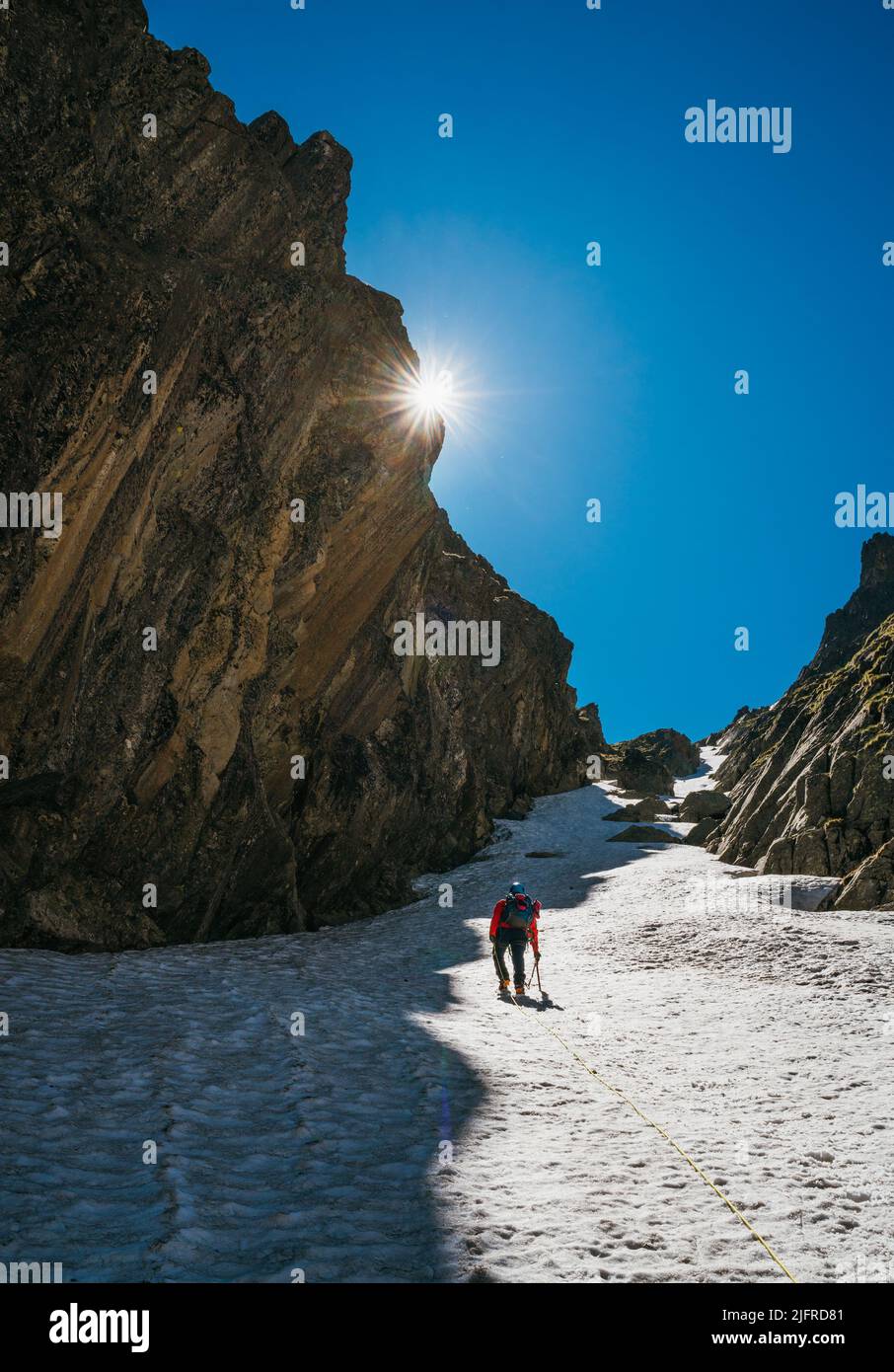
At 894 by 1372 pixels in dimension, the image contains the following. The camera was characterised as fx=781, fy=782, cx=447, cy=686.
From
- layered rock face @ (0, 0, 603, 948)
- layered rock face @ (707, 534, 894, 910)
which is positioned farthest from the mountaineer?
layered rock face @ (707, 534, 894, 910)

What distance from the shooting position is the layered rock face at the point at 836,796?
29.1 metres

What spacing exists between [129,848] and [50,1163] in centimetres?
1594

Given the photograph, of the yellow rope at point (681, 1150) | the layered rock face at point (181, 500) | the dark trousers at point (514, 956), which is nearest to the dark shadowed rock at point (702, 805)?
the layered rock face at point (181, 500)

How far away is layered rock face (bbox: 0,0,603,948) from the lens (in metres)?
18.5

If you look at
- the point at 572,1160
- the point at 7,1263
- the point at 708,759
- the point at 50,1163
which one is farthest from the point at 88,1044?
the point at 708,759

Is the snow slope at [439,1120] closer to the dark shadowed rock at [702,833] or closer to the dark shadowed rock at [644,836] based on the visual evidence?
the dark shadowed rock at [702,833]

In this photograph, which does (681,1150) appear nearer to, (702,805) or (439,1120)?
(439,1120)

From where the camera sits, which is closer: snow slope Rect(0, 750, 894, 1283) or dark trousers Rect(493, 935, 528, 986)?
snow slope Rect(0, 750, 894, 1283)

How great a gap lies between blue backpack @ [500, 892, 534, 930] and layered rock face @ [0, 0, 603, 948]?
10.2 m

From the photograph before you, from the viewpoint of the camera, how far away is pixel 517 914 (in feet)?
66.7

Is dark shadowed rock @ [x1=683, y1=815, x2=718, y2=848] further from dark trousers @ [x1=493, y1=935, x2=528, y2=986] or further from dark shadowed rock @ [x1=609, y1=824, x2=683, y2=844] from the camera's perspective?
dark trousers @ [x1=493, y1=935, x2=528, y2=986]

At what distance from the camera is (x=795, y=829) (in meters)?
32.9

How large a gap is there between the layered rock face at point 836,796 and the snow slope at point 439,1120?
30.8 ft
